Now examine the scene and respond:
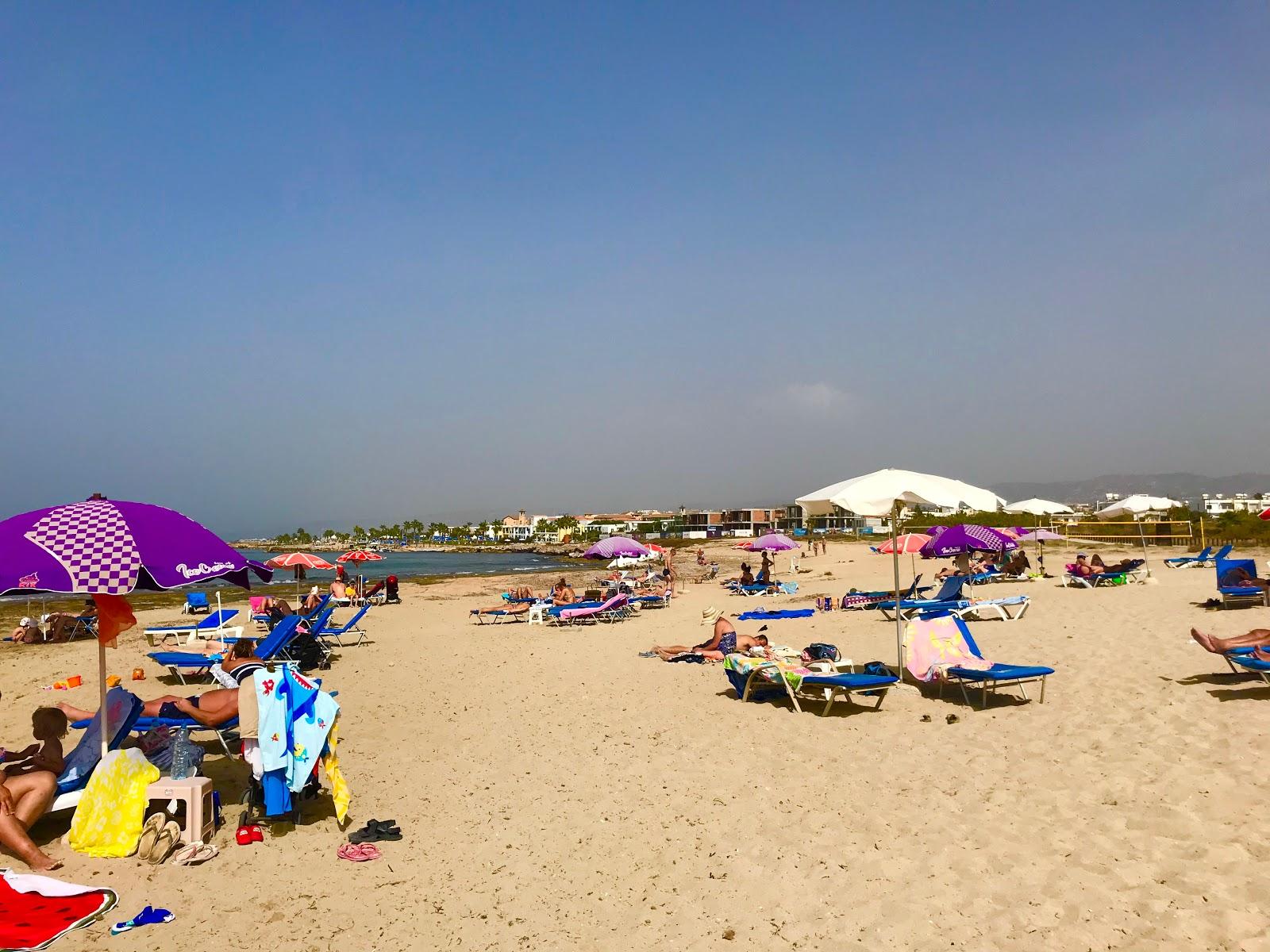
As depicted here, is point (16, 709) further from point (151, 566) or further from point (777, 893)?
point (777, 893)

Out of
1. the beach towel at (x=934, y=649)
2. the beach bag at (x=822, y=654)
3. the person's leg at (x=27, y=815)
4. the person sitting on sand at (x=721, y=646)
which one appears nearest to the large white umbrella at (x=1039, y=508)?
the person sitting on sand at (x=721, y=646)

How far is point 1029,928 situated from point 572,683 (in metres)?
7.02

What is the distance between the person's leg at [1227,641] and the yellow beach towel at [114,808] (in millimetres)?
8582

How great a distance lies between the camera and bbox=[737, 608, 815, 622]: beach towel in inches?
614

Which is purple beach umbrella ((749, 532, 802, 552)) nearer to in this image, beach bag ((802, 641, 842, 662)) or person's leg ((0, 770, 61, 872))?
beach bag ((802, 641, 842, 662))

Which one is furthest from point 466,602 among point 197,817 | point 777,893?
point 777,893

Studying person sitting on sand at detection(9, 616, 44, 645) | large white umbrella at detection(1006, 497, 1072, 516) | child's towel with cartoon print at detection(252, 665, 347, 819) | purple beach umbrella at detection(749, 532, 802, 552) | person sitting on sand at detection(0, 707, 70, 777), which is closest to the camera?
child's towel with cartoon print at detection(252, 665, 347, 819)

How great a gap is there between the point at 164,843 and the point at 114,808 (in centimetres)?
47

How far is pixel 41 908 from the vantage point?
4.09 m

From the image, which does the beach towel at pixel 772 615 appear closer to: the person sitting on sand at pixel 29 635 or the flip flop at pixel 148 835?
the flip flop at pixel 148 835

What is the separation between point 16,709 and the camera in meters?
9.33

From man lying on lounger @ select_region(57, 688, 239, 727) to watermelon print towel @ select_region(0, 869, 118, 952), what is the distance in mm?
2030

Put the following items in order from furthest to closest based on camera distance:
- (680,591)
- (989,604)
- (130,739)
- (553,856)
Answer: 1. (680,591)
2. (989,604)
3. (130,739)
4. (553,856)

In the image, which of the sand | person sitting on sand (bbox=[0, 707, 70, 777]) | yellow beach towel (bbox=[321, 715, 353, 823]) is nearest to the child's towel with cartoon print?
yellow beach towel (bbox=[321, 715, 353, 823])
